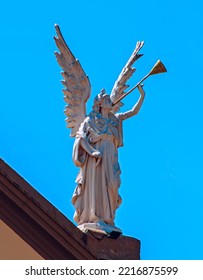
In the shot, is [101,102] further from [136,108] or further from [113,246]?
[113,246]

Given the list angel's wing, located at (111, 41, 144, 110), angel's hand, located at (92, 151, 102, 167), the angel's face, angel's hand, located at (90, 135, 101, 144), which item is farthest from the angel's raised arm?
angel's hand, located at (92, 151, 102, 167)

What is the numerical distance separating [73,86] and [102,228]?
225 centimetres

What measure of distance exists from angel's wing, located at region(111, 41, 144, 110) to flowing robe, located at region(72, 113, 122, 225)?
22.6 inches

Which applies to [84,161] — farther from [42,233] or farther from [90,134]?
[42,233]

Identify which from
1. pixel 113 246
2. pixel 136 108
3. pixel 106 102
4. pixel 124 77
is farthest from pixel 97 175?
pixel 124 77

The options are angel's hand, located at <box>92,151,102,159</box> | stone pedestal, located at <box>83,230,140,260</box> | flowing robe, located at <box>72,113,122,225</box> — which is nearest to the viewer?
stone pedestal, located at <box>83,230,140,260</box>

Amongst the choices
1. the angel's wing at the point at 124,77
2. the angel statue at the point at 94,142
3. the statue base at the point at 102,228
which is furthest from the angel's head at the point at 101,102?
the statue base at the point at 102,228

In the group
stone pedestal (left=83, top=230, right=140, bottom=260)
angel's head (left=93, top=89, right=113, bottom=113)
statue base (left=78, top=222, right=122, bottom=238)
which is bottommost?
stone pedestal (left=83, top=230, right=140, bottom=260)

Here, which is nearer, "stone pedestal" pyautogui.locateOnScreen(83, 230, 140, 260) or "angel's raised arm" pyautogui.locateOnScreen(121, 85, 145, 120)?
"stone pedestal" pyautogui.locateOnScreen(83, 230, 140, 260)

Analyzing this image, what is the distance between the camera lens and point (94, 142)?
60.4ft

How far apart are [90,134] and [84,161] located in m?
0.40

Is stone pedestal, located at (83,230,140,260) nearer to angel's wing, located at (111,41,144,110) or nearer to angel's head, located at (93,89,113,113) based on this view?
angel's head, located at (93,89,113,113)

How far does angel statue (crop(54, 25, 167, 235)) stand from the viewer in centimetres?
1800

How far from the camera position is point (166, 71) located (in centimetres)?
1870
